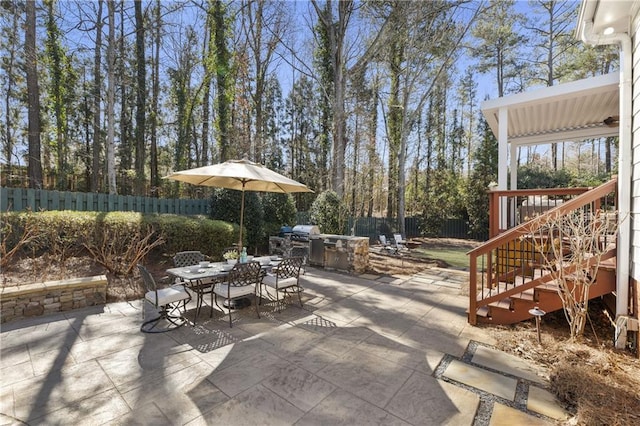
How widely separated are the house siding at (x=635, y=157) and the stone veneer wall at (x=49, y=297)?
7.10 metres

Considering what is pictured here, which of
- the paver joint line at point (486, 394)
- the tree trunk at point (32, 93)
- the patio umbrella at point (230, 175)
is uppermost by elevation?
the tree trunk at point (32, 93)

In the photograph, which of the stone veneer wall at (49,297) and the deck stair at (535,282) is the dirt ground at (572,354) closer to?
the deck stair at (535,282)

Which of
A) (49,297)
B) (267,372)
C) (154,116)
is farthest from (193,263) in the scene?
(154,116)

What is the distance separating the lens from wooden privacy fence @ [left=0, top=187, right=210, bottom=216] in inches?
258

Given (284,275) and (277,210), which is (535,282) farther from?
(277,210)

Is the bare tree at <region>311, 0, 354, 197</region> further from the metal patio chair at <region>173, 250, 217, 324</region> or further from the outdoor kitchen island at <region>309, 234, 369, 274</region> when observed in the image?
the metal patio chair at <region>173, 250, 217, 324</region>

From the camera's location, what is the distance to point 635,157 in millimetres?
3227

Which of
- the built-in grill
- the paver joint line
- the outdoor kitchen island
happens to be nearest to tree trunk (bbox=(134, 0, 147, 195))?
the built-in grill

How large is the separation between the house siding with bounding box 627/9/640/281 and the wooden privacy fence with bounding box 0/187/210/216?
9314 mm

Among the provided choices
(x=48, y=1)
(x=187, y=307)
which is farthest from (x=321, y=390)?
(x=48, y=1)

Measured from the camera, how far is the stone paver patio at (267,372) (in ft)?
7.16

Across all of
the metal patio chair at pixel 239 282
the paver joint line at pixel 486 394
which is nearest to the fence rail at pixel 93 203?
the metal patio chair at pixel 239 282

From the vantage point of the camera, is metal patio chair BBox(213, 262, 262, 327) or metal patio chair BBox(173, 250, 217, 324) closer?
metal patio chair BBox(213, 262, 262, 327)

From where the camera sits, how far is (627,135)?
3357 mm
